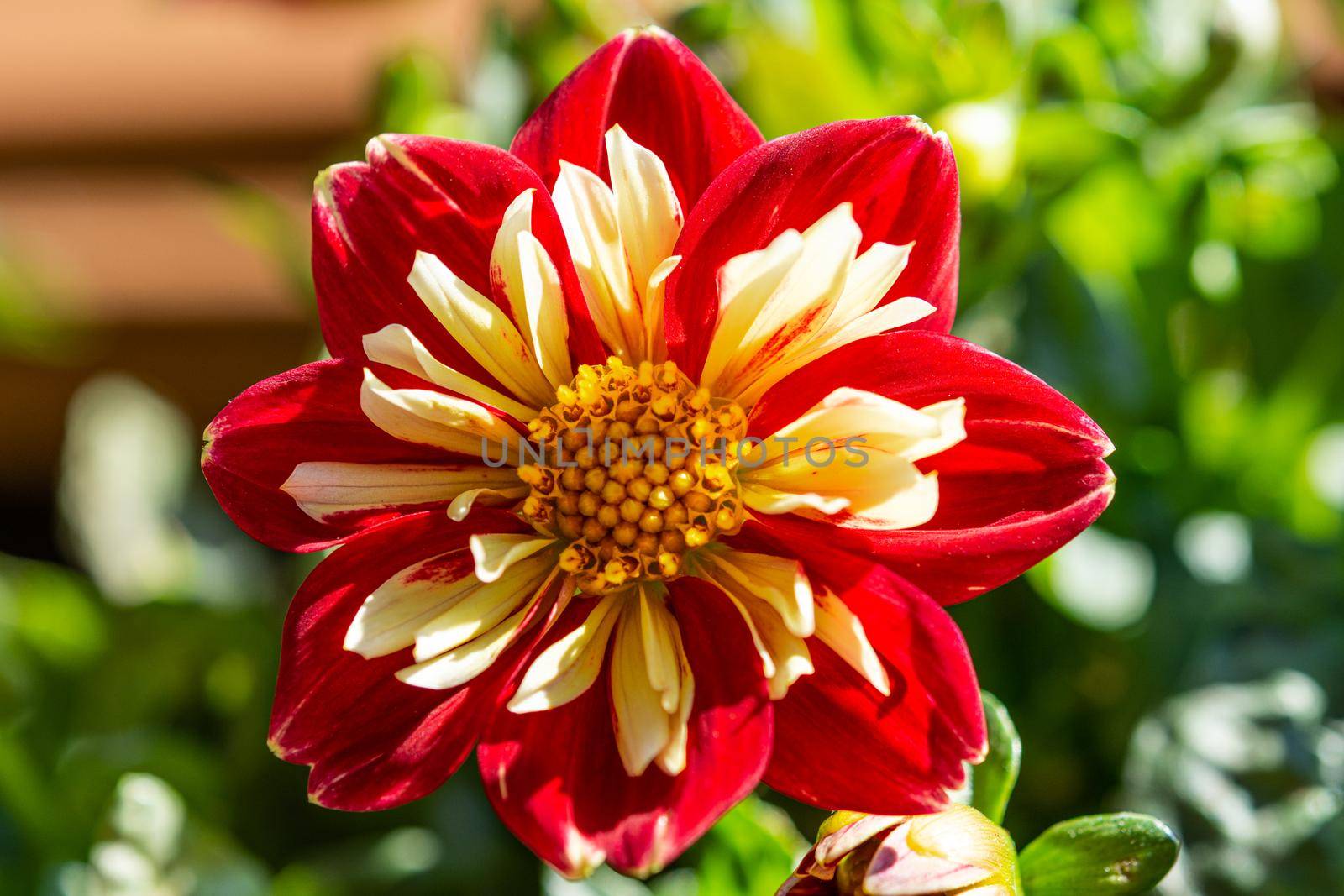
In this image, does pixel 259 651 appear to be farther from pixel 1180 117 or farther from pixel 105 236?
pixel 1180 117

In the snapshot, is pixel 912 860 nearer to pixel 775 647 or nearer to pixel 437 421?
pixel 775 647

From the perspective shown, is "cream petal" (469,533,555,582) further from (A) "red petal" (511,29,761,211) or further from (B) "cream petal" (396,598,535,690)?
(A) "red petal" (511,29,761,211)

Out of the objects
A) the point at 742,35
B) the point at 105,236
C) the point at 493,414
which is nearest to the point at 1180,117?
the point at 742,35

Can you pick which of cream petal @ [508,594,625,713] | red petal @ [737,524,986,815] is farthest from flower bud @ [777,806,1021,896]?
cream petal @ [508,594,625,713]

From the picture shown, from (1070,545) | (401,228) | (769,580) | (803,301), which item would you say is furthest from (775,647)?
(1070,545)

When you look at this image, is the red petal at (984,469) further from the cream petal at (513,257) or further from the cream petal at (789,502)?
the cream petal at (513,257)

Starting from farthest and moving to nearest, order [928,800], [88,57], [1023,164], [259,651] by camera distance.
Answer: [88,57]
[259,651]
[1023,164]
[928,800]
